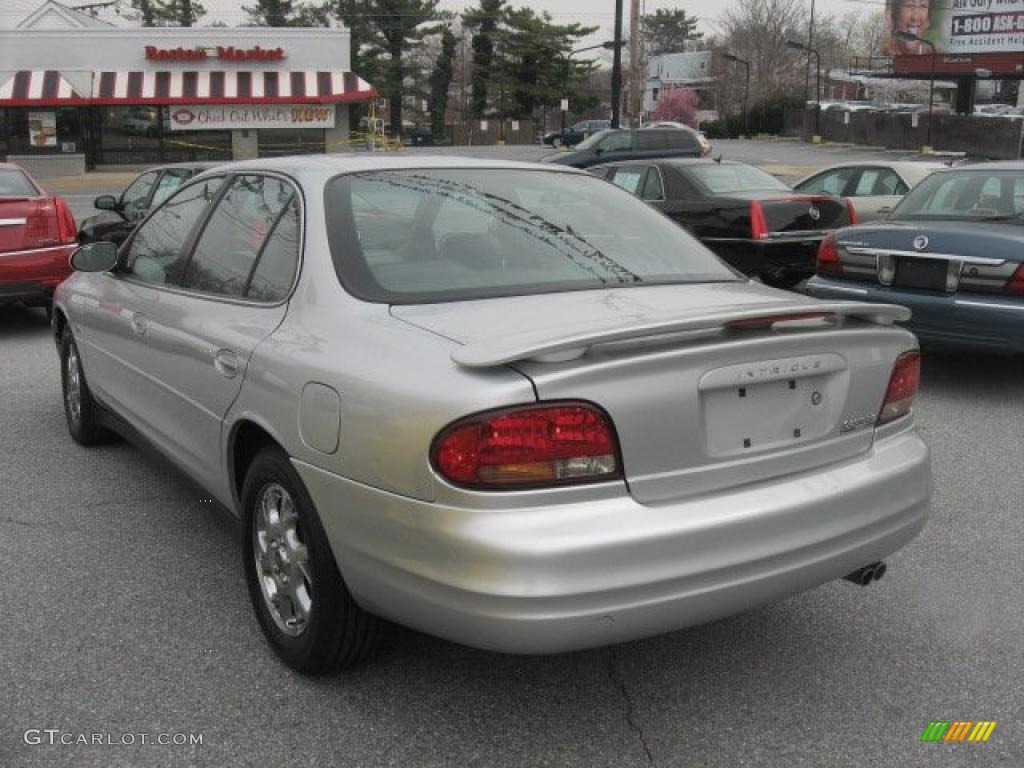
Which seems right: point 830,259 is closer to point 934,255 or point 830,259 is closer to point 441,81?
point 934,255

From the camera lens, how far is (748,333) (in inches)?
108

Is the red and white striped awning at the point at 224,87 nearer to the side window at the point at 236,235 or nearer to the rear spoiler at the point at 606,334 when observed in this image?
the side window at the point at 236,235

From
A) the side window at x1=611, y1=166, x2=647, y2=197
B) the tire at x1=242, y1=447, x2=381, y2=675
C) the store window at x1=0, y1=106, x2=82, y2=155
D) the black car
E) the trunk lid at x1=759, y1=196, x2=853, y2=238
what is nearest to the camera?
the tire at x1=242, y1=447, x2=381, y2=675

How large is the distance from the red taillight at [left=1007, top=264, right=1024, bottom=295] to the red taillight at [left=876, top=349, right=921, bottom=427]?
3.74m

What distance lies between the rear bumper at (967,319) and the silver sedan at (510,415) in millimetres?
3529

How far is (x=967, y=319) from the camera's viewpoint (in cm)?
665

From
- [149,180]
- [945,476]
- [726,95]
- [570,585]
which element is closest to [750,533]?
[570,585]

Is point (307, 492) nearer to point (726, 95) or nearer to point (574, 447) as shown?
point (574, 447)

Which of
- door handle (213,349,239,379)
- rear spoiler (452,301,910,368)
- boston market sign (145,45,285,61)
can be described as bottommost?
door handle (213,349,239,379)

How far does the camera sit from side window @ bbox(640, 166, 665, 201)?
11080 millimetres

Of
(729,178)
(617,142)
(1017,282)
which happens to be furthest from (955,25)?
(1017,282)

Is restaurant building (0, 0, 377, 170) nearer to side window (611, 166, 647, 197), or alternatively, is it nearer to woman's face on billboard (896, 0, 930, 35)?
side window (611, 166, 647, 197)

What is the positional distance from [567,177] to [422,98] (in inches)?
2820

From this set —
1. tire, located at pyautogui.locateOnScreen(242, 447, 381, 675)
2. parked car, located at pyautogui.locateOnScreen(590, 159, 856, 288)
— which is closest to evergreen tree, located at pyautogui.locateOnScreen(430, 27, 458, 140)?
parked car, located at pyautogui.locateOnScreen(590, 159, 856, 288)
